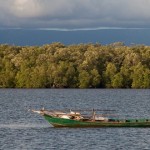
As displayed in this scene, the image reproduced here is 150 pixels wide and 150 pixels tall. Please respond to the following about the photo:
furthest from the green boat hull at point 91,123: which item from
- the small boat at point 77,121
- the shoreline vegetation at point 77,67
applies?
the shoreline vegetation at point 77,67

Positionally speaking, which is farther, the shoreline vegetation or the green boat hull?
the shoreline vegetation

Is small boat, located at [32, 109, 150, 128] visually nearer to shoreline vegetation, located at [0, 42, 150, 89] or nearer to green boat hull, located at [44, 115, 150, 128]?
green boat hull, located at [44, 115, 150, 128]

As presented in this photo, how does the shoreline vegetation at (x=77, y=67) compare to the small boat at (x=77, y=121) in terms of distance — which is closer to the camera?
the small boat at (x=77, y=121)

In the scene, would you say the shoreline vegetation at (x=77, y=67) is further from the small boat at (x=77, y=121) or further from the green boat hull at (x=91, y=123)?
the small boat at (x=77, y=121)

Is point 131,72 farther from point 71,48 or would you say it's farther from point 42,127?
point 42,127

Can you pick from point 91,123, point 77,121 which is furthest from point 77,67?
point 77,121

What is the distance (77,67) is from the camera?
174 metres

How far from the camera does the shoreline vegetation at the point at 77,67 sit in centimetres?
17238

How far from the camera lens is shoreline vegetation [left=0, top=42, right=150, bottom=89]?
172375 mm

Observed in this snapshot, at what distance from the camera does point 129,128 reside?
65.6 metres

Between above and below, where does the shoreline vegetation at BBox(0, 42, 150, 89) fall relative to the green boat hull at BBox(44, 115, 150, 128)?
above

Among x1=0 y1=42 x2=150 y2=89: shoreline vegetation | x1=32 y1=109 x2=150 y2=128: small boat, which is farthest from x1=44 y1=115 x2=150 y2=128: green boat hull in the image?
x1=0 y1=42 x2=150 y2=89: shoreline vegetation

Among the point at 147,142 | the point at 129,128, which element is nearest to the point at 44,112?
the point at 129,128

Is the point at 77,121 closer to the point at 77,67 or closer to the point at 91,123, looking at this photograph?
the point at 91,123
